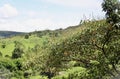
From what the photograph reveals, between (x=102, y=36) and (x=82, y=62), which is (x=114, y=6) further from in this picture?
(x=82, y=62)

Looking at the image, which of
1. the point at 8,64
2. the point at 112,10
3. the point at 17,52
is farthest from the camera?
the point at 17,52

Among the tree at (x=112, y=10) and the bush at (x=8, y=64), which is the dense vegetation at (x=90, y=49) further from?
the bush at (x=8, y=64)

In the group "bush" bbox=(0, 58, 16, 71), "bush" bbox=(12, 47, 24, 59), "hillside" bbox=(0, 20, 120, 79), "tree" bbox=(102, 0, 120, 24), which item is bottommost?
"bush" bbox=(0, 58, 16, 71)

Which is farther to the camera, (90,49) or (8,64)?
(8,64)

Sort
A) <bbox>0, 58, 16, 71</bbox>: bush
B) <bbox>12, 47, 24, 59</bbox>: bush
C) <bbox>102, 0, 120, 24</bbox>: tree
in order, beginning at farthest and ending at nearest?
<bbox>12, 47, 24, 59</bbox>: bush → <bbox>0, 58, 16, 71</bbox>: bush → <bbox>102, 0, 120, 24</bbox>: tree

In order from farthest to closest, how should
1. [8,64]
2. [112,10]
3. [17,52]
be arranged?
[17,52], [8,64], [112,10]

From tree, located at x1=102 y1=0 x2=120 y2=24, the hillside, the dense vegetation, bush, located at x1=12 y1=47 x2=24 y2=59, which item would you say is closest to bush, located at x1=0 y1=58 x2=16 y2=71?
bush, located at x1=12 y1=47 x2=24 y2=59

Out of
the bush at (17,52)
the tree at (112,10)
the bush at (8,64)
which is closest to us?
the tree at (112,10)

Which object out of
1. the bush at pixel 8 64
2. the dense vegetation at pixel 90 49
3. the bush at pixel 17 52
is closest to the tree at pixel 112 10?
the dense vegetation at pixel 90 49

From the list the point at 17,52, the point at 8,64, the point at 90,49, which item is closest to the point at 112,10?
the point at 90,49

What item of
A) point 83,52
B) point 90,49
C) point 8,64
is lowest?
point 8,64

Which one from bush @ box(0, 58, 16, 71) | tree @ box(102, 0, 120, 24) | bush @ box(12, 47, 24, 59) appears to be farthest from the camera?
bush @ box(12, 47, 24, 59)

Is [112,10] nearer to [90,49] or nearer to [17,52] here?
[90,49]

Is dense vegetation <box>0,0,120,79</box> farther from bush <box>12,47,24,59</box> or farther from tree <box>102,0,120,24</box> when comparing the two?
bush <box>12,47,24,59</box>
